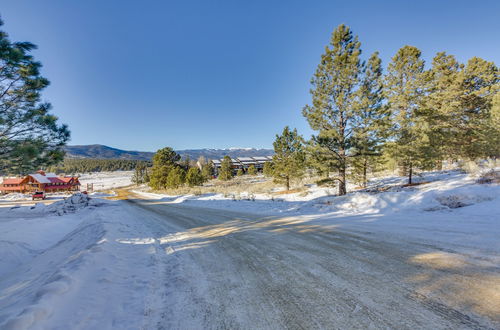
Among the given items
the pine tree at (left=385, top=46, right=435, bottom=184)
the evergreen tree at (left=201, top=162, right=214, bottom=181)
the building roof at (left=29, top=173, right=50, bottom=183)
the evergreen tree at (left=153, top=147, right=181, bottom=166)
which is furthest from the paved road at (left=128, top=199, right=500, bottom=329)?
the building roof at (left=29, top=173, right=50, bottom=183)

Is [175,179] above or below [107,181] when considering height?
above

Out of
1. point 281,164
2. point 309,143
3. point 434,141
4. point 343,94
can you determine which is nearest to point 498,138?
point 434,141

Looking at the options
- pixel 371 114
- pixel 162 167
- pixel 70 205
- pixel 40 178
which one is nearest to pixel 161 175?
pixel 162 167

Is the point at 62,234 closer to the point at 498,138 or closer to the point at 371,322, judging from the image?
the point at 371,322

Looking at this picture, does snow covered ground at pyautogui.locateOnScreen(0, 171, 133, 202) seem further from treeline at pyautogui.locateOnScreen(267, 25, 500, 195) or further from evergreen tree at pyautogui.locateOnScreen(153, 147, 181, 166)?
treeline at pyautogui.locateOnScreen(267, 25, 500, 195)

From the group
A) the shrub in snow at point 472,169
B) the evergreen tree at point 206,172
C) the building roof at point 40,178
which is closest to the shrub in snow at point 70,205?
the shrub in snow at point 472,169

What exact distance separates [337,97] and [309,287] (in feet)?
40.5

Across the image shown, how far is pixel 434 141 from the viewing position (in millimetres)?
16344

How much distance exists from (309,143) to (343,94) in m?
3.65

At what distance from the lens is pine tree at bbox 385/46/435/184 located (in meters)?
15.3

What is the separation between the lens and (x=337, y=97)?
1235cm

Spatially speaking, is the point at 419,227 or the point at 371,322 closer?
the point at 371,322

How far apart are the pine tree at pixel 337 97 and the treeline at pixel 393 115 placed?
6cm

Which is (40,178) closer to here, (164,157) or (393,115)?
(164,157)
